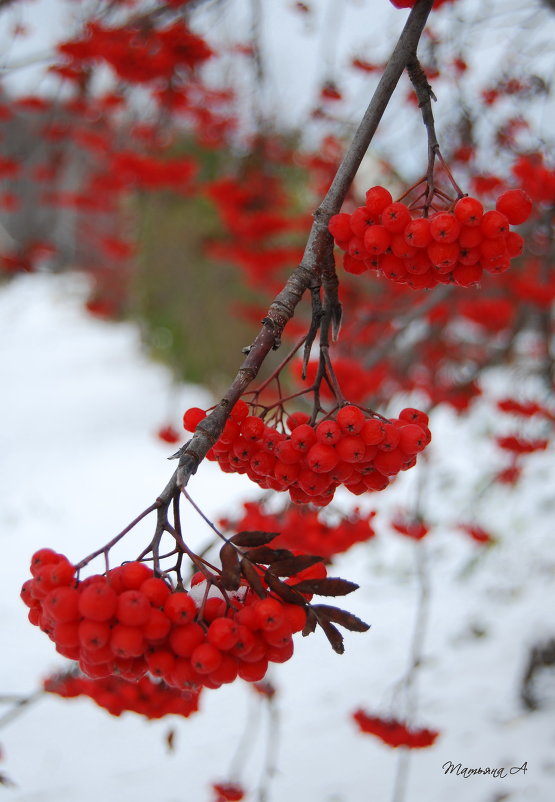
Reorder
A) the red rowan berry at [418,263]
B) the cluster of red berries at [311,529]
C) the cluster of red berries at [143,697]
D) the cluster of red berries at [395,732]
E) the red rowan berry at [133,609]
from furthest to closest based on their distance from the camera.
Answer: the cluster of red berries at [395,732], the cluster of red berries at [311,529], the cluster of red berries at [143,697], the red rowan berry at [418,263], the red rowan berry at [133,609]

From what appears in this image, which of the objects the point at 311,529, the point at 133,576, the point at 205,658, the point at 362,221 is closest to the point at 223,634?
the point at 205,658

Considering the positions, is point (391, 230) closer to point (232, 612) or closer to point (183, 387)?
point (232, 612)

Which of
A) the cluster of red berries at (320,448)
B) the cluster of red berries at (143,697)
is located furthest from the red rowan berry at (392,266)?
the cluster of red berries at (143,697)

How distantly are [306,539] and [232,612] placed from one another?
1.00m

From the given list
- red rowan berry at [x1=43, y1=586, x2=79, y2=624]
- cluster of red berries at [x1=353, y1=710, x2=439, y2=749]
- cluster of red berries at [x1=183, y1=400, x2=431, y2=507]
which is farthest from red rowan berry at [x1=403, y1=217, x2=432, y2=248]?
cluster of red berries at [x1=353, y1=710, x2=439, y2=749]

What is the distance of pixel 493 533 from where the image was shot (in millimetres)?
6344

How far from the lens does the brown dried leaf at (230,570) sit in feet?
3.06

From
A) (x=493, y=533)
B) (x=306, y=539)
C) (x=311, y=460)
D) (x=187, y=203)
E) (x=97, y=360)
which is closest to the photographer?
(x=311, y=460)

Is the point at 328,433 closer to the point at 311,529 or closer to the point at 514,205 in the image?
the point at 514,205

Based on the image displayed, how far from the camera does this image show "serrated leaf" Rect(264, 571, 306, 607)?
3.22 ft

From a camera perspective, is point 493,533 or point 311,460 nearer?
point 311,460

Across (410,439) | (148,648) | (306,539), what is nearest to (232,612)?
(148,648)

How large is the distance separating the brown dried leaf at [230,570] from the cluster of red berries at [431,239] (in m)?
0.53

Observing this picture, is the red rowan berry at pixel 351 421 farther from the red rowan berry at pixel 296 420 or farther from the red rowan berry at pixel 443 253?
the red rowan berry at pixel 443 253
